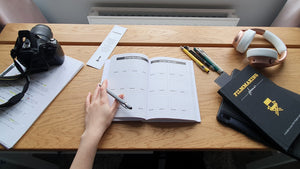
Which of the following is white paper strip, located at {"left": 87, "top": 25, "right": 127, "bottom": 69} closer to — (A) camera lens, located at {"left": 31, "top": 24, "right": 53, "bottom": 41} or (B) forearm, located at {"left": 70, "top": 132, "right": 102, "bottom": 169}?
(A) camera lens, located at {"left": 31, "top": 24, "right": 53, "bottom": 41}

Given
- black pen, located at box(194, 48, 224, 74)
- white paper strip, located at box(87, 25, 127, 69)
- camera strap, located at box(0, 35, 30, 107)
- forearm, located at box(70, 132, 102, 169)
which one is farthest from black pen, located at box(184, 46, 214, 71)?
camera strap, located at box(0, 35, 30, 107)

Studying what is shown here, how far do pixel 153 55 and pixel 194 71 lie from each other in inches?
7.4

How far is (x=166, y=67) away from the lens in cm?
63

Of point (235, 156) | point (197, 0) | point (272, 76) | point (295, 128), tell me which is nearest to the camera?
point (295, 128)

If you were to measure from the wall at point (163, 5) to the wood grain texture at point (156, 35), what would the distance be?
0.49 m

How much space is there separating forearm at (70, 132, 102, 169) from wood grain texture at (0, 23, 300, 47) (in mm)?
437

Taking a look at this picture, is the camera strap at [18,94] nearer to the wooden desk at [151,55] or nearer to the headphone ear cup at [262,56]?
the wooden desk at [151,55]

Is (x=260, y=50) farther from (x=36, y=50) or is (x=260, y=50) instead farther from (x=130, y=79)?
(x=36, y=50)

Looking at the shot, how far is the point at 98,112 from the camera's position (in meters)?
0.51

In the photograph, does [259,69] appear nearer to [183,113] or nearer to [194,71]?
[194,71]

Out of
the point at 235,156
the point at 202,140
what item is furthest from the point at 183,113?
the point at 235,156

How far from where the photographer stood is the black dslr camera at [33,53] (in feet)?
1.73

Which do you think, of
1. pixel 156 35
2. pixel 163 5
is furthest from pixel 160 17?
pixel 156 35

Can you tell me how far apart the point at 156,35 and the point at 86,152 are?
1.90ft
